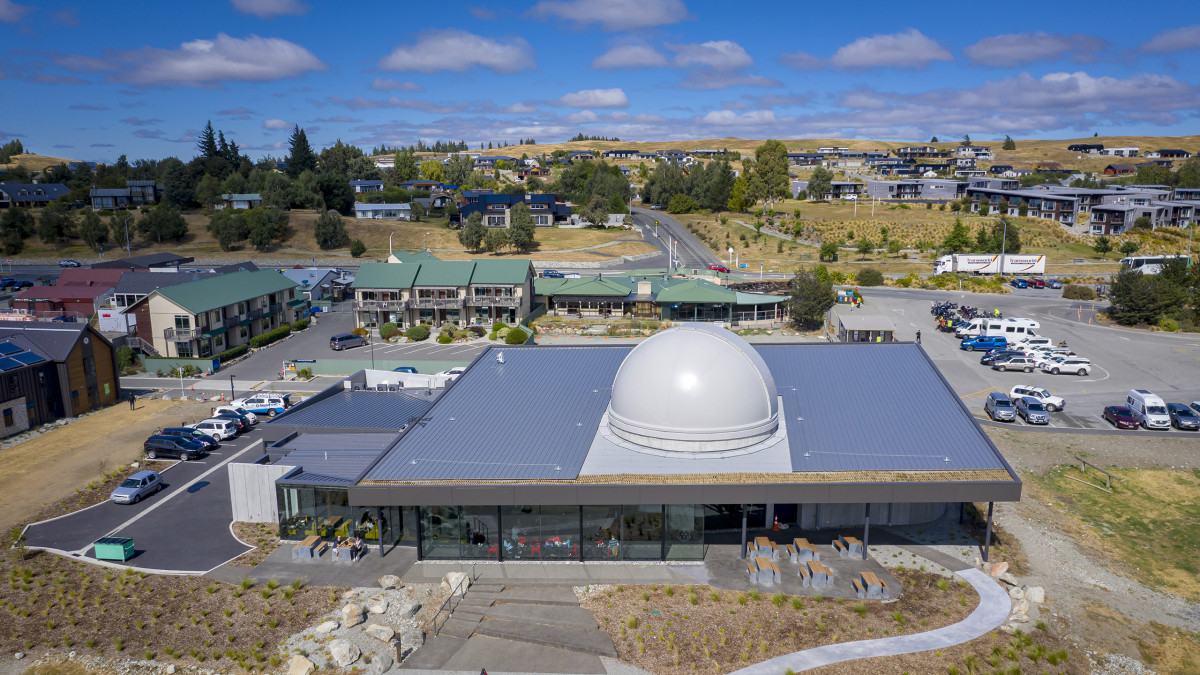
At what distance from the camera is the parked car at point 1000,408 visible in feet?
151

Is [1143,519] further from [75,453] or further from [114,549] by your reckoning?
[75,453]

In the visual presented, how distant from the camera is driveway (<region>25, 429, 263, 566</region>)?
2931 centimetres

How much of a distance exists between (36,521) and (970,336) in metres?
67.6

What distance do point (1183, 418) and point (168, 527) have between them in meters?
55.4

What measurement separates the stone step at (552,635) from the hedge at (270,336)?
52.9 metres

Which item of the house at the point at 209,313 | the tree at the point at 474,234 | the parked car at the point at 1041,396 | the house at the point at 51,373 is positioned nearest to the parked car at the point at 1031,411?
the parked car at the point at 1041,396

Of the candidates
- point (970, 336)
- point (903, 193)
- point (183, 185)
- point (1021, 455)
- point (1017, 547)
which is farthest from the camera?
point (903, 193)

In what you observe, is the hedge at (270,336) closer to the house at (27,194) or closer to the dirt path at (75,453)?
the dirt path at (75,453)

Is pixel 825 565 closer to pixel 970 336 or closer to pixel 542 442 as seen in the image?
pixel 542 442

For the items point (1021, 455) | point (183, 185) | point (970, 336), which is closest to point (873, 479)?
point (1021, 455)

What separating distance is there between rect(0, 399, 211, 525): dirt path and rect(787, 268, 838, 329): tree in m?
51.4

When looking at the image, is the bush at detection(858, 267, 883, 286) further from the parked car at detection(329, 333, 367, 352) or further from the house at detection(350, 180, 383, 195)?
the house at detection(350, 180, 383, 195)

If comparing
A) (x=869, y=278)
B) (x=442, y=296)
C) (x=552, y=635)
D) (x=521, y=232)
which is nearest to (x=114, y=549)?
(x=552, y=635)

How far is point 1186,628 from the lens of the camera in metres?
24.4
